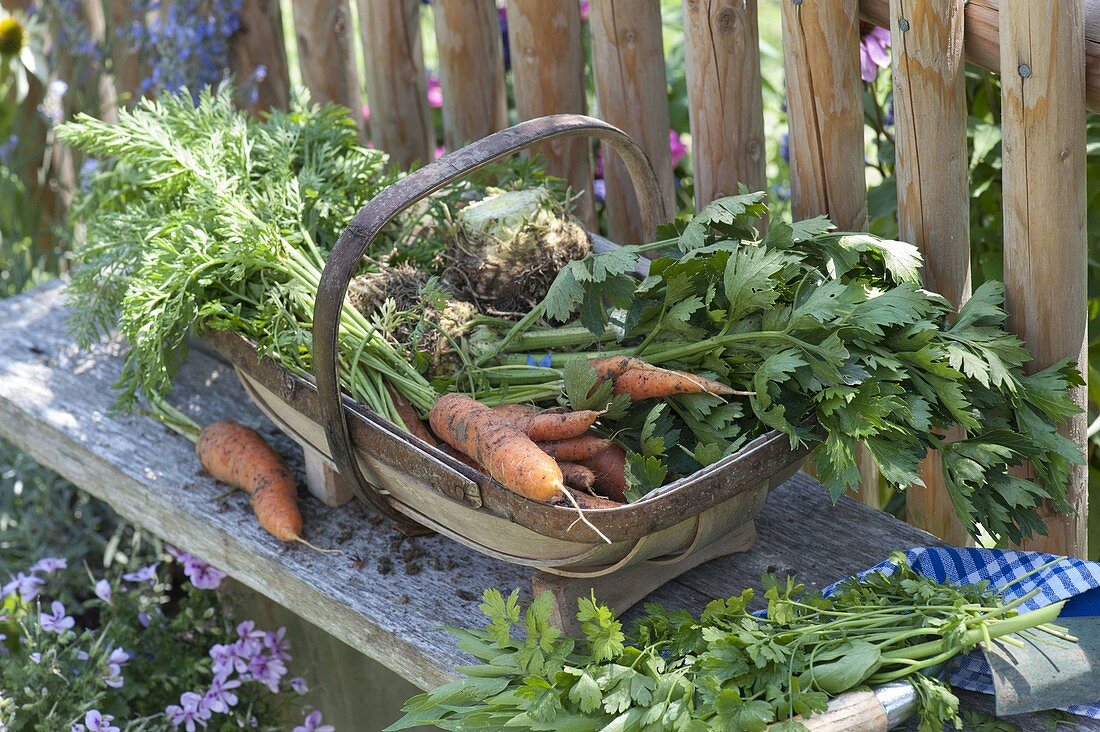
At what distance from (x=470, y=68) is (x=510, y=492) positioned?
1.34 m

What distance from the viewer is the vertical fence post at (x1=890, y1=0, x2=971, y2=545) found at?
1726 mm

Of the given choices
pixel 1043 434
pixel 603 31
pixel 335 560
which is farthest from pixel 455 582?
pixel 603 31

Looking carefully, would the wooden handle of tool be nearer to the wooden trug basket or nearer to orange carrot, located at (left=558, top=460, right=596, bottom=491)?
the wooden trug basket

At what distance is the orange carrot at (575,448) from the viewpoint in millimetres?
1650

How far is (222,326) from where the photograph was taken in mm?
1979

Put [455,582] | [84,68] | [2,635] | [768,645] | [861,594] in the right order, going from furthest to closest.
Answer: [84,68], [2,635], [455,582], [861,594], [768,645]

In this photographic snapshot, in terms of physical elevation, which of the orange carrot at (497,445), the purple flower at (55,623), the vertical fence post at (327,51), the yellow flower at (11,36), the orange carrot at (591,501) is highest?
the yellow flower at (11,36)

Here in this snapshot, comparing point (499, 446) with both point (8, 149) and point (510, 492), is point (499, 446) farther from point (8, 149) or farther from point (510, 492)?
point (8, 149)

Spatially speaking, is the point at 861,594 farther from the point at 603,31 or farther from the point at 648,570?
the point at 603,31

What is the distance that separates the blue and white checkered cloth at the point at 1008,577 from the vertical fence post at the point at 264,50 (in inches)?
84.1

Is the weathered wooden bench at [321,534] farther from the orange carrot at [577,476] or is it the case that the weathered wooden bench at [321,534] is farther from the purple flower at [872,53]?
the purple flower at [872,53]

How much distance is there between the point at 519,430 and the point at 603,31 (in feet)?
3.15

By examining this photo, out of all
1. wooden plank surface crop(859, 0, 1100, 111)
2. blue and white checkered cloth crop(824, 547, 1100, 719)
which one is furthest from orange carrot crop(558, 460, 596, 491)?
wooden plank surface crop(859, 0, 1100, 111)

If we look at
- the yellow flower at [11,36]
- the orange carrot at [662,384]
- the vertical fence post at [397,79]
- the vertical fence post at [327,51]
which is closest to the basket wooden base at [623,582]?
the orange carrot at [662,384]
